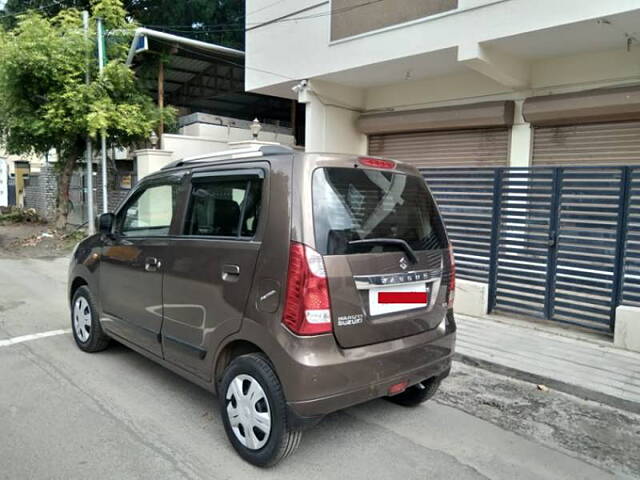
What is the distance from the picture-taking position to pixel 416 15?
25.8 ft

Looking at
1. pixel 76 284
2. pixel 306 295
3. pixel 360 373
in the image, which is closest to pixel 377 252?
pixel 306 295

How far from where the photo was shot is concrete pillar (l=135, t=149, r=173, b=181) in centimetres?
1295

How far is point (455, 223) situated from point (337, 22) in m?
4.57

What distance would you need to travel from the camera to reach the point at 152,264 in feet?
13.0

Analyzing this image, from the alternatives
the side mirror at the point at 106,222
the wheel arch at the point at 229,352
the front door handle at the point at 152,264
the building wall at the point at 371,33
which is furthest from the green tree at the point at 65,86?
the wheel arch at the point at 229,352

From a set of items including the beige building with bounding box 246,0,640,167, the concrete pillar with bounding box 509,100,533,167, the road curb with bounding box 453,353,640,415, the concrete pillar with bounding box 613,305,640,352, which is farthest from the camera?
the concrete pillar with bounding box 509,100,533,167

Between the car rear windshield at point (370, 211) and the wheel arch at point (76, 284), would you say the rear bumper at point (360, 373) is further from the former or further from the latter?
the wheel arch at point (76, 284)

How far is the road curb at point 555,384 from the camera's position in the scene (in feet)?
13.6

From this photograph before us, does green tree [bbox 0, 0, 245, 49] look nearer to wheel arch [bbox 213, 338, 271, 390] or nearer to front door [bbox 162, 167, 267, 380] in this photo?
front door [bbox 162, 167, 267, 380]

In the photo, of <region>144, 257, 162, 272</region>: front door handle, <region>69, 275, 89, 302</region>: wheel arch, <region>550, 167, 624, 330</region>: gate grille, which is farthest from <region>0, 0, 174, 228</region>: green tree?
<region>550, 167, 624, 330</region>: gate grille

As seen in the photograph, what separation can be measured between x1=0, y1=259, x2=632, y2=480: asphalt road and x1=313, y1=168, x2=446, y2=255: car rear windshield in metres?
1.33

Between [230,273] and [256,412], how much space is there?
0.86m

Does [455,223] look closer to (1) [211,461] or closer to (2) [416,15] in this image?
(2) [416,15]

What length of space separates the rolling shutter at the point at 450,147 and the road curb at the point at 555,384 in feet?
15.2
